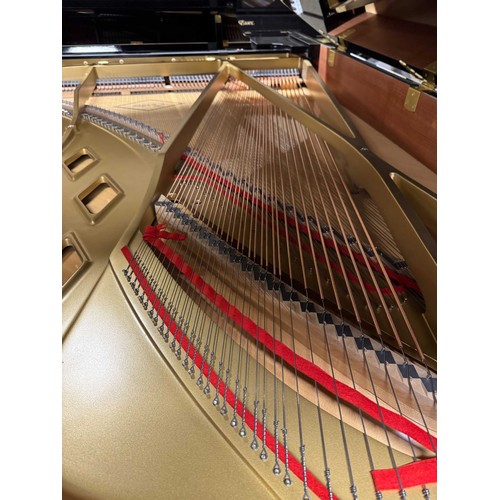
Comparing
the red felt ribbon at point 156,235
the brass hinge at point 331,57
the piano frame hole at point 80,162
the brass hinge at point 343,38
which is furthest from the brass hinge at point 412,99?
the piano frame hole at point 80,162

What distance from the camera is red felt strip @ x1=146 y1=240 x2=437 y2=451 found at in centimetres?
113

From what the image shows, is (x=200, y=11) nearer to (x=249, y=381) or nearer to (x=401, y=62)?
(x=401, y=62)

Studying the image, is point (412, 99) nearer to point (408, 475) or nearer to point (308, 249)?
point (308, 249)

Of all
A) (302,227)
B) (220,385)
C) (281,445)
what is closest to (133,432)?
(220,385)

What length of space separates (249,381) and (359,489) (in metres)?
0.37

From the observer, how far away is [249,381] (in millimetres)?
1237

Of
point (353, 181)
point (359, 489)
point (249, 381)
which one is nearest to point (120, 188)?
point (353, 181)

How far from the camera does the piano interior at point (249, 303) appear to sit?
3.44 feet

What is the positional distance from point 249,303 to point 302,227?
20.9 inches

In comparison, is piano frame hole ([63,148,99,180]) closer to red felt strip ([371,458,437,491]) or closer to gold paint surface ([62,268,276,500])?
gold paint surface ([62,268,276,500])

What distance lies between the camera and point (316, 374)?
1.26 metres

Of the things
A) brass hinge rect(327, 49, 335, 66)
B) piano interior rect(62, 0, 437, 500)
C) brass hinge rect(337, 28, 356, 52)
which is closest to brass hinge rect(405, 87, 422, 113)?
piano interior rect(62, 0, 437, 500)

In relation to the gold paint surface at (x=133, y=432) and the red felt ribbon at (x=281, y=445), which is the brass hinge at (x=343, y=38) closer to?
the red felt ribbon at (x=281, y=445)

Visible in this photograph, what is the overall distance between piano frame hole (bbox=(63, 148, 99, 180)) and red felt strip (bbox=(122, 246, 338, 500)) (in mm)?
836
